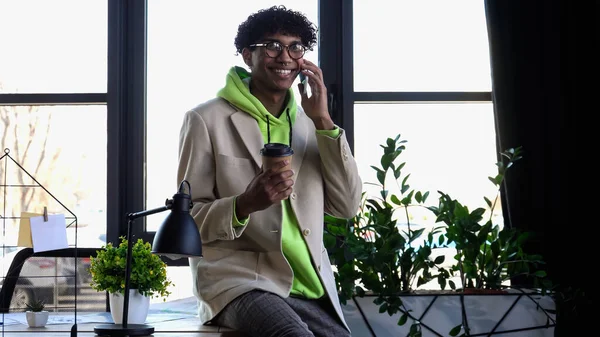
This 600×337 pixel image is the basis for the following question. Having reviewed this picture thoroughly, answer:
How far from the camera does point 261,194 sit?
6.35 ft

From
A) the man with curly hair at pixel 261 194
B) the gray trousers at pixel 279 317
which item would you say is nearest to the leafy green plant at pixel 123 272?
the man with curly hair at pixel 261 194

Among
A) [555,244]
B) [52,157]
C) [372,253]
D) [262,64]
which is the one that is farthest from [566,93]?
[52,157]

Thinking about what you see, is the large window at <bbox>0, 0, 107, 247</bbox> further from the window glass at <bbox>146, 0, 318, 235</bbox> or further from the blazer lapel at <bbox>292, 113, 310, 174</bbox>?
the blazer lapel at <bbox>292, 113, 310, 174</bbox>

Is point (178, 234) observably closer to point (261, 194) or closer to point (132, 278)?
point (261, 194)

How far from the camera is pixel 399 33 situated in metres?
3.57

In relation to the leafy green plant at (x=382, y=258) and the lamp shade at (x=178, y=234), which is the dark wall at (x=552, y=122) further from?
the lamp shade at (x=178, y=234)

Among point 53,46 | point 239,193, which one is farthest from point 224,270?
point 53,46

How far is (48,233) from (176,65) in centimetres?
177

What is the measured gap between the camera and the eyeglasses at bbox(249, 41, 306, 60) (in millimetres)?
2223

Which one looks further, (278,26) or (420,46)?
(420,46)

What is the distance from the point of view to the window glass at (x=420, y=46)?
352 centimetres

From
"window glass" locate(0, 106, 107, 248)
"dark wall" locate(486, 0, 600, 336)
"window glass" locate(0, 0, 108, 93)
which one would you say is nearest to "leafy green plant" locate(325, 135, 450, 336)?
"dark wall" locate(486, 0, 600, 336)

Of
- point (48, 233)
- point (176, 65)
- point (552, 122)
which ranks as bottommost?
point (48, 233)

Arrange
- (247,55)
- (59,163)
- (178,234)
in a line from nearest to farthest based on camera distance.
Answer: (178,234) → (247,55) → (59,163)
